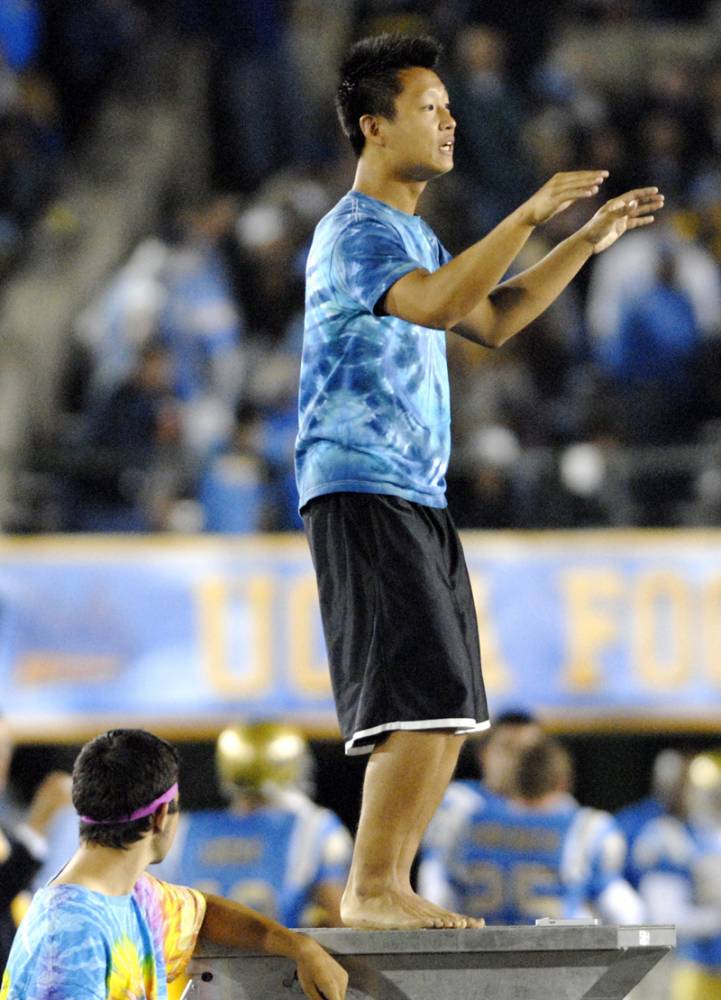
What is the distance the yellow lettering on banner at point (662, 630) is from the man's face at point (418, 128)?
5643 millimetres

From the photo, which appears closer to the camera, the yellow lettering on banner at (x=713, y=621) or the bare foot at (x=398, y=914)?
the bare foot at (x=398, y=914)

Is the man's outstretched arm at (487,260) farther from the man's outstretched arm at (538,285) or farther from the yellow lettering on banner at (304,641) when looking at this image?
the yellow lettering on banner at (304,641)

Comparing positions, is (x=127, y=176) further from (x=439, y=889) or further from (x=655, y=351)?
(x=439, y=889)

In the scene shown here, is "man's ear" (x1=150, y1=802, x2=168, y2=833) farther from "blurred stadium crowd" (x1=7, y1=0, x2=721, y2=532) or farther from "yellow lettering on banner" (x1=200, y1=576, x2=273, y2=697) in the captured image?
"blurred stadium crowd" (x1=7, y1=0, x2=721, y2=532)

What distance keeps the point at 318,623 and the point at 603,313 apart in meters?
2.75

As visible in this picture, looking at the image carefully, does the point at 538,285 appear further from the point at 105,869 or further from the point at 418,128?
the point at 105,869

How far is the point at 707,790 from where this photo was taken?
8258 millimetres

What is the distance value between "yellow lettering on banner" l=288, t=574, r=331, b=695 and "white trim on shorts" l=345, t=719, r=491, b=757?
5.58 m

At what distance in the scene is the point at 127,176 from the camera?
47.1ft

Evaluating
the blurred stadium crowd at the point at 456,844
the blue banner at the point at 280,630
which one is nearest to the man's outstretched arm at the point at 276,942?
the blurred stadium crowd at the point at 456,844

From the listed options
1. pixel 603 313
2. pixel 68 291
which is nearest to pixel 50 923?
pixel 603 313

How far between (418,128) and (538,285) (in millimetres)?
395

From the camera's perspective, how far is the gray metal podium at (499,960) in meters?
3.42

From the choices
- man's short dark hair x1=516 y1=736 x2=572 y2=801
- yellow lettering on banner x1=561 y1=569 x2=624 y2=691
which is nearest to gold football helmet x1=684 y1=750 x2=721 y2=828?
yellow lettering on banner x1=561 y1=569 x2=624 y2=691
